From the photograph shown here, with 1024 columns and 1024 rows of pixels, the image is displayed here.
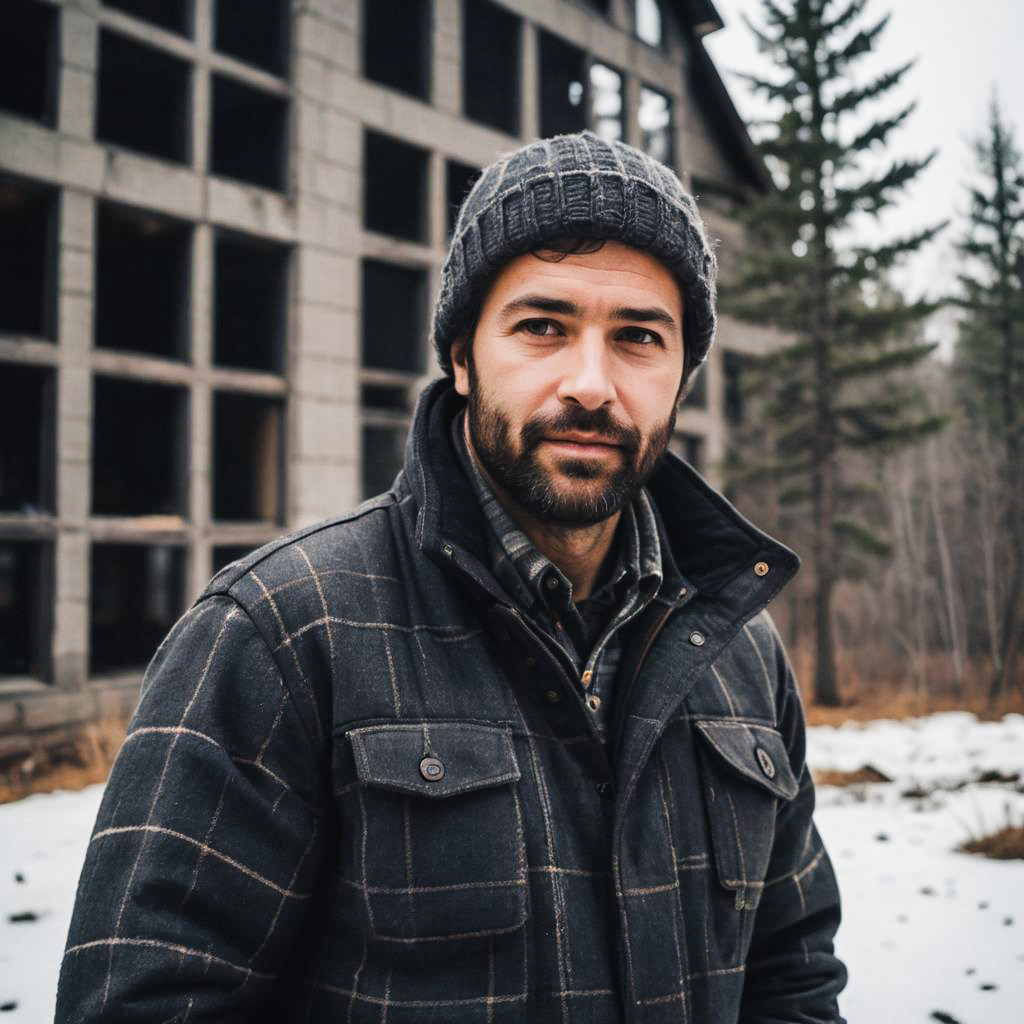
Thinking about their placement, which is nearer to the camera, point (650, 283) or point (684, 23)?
point (650, 283)

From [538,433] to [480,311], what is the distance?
0.38 meters

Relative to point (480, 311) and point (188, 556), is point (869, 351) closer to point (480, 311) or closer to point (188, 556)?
point (188, 556)

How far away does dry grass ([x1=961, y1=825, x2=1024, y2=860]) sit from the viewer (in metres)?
4.71

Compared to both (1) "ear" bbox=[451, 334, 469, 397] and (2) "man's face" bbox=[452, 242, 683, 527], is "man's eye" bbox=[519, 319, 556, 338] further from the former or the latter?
(1) "ear" bbox=[451, 334, 469, 397]

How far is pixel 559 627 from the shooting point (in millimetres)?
1744

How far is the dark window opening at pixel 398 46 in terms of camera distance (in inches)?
337

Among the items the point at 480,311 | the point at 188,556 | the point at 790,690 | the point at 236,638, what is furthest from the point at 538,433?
the point at 188,556

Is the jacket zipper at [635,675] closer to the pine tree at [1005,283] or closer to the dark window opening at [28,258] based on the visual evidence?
the dark window opening at [28,258]

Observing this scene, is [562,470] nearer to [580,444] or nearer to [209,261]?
[580,444]

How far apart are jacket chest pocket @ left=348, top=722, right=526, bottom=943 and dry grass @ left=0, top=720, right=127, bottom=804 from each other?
183 inches

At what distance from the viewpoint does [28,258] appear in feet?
20.6

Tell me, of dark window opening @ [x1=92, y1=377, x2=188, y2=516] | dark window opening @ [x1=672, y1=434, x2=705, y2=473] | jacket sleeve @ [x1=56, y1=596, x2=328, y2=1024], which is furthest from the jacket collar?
dark window opening @ [x1=672, y1=434, x2=705, y2=473]

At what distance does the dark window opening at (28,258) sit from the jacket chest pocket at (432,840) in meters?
5.72

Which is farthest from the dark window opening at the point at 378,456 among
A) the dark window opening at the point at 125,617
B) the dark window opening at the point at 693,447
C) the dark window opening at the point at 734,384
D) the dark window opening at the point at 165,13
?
the dark window opening at the point at 734,384
